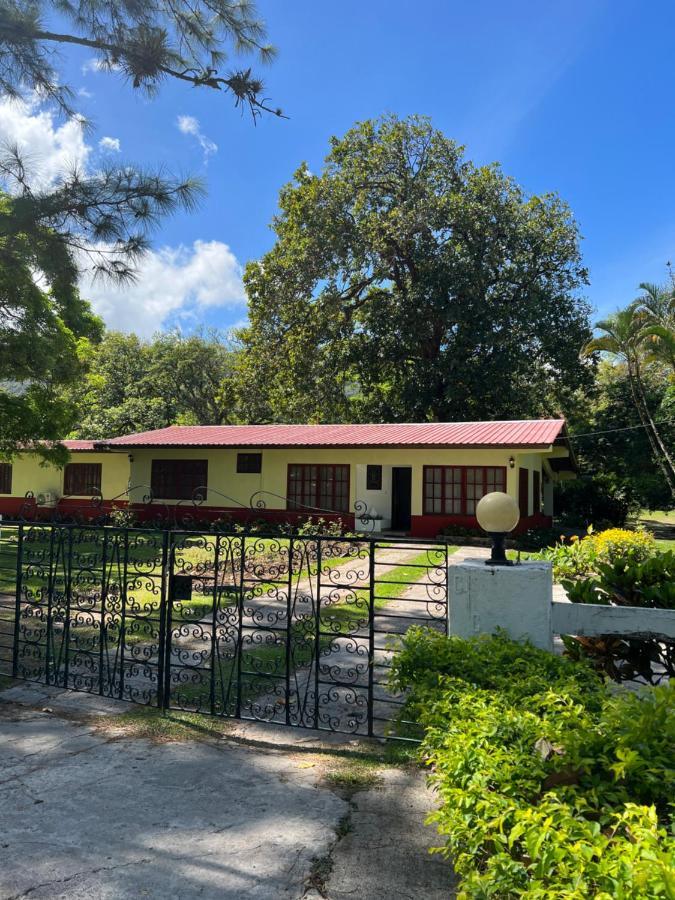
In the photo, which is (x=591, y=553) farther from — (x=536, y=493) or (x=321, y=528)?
(x=536, y=493)

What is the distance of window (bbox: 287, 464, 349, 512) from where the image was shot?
19125mm

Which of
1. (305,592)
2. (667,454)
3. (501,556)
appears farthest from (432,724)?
(667,454)

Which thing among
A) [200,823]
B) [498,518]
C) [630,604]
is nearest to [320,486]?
[630,604]

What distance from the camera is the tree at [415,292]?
75.2 ft

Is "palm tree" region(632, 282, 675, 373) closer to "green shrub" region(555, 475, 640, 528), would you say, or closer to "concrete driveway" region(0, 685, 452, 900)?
"green shrub" region(555, 475, 640, 528)

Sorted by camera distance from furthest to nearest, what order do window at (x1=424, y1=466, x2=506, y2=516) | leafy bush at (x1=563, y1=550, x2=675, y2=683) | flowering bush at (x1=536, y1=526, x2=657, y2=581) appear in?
window at (x1=424, y1=466, x2=506, y2=516)
flowering bush at (x1=536, y1=526, x2=657, y2=581)
leafy bush at (x1=563, y1=550, x2=675, y2=683)

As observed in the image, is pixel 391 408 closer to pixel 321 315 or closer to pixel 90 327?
pixel 321 315

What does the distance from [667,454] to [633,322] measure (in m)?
5.43

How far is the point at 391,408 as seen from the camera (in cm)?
2628

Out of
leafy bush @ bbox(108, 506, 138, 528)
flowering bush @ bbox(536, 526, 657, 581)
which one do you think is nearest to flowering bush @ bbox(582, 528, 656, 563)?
flowering bush @ bbox(536, 526, 657, 581)

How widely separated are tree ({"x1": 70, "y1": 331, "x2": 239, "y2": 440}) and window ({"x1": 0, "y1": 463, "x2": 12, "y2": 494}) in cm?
800

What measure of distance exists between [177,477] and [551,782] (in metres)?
20.2

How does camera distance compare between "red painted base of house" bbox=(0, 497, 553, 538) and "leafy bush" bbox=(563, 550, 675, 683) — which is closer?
"leafy bush" bbox=(563, 550, 675, 683)

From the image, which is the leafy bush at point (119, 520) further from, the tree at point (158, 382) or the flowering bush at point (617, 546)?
the tree at point (158, 382)
